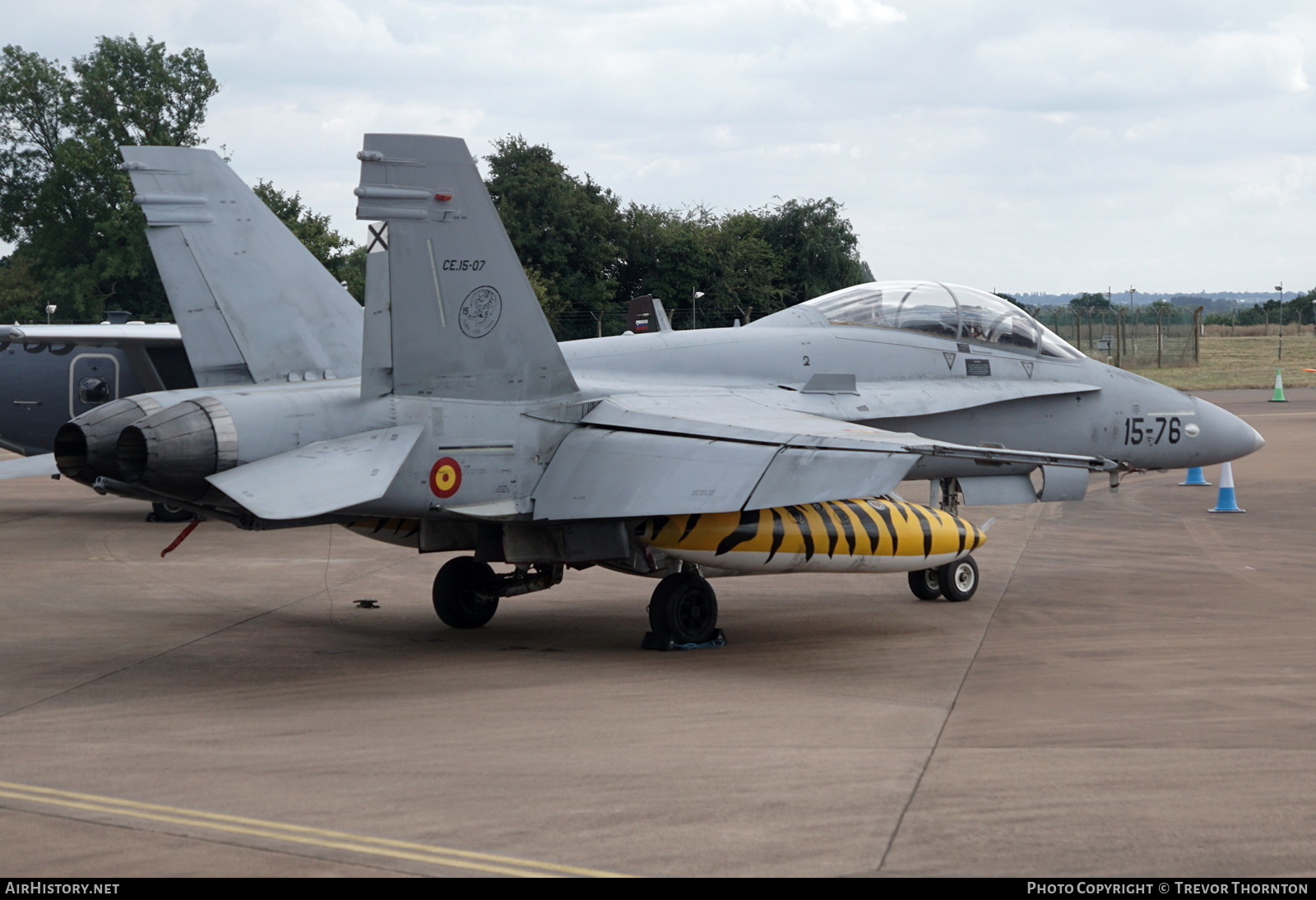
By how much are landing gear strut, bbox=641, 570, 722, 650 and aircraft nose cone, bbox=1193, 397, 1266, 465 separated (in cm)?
647

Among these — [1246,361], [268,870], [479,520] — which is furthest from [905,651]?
[1246,361]

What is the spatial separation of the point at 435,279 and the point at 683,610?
3138mm

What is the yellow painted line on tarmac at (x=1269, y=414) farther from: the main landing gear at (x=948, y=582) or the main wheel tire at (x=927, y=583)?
the main wheel tire at (x=927, y=583)

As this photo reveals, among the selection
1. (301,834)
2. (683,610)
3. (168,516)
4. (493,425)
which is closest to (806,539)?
(683,610)

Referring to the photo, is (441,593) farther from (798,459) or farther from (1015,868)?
(1015,868)

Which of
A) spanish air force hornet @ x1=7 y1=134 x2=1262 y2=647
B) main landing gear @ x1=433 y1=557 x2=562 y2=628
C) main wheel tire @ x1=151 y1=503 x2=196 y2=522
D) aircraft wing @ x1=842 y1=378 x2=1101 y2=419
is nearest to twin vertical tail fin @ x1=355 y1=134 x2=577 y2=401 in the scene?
spanish air force hornet @ x1=7 y1=134 x2=1262 y2=647

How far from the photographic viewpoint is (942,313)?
43.3 ft

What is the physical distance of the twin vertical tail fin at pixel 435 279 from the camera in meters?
9.48

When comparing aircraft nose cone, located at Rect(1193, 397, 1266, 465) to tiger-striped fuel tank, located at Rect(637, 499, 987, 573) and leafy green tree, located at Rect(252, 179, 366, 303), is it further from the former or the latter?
leafy green tree, located at Rect(252, 179, 366, 303)

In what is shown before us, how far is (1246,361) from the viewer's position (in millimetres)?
58688

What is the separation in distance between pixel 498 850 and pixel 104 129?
205 feet

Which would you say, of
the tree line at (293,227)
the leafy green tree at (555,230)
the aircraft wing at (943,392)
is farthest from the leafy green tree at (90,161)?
the aircraft wing at (943,392)

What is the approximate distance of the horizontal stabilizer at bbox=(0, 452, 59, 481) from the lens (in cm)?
1171

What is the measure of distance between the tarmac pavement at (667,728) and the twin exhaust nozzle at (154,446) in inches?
57.3
